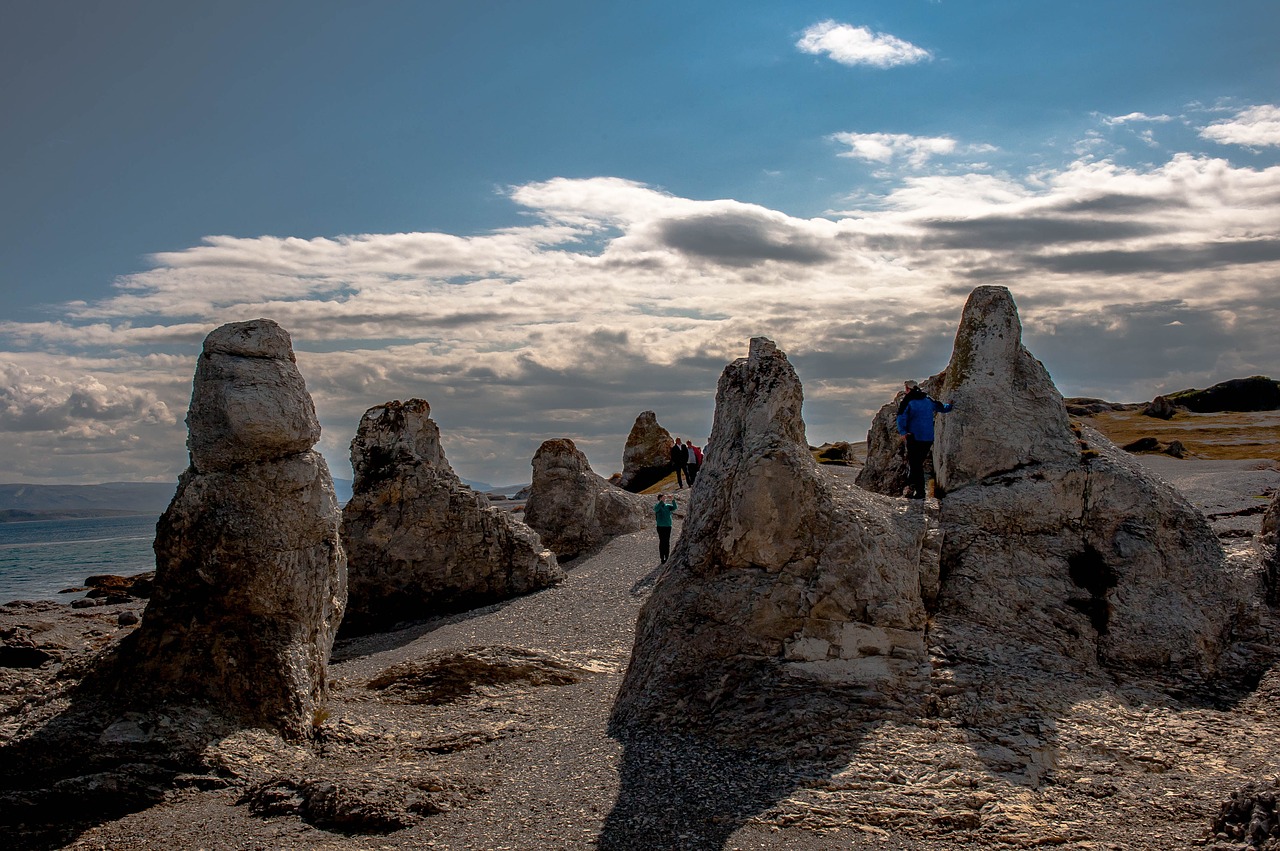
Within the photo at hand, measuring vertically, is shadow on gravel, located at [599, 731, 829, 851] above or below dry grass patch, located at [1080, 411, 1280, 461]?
below

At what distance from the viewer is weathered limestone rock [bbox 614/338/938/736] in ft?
36.5

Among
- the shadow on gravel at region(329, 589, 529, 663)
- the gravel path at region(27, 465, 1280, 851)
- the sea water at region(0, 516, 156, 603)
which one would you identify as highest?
the gravel path at region(27, 465, 1280, 851)

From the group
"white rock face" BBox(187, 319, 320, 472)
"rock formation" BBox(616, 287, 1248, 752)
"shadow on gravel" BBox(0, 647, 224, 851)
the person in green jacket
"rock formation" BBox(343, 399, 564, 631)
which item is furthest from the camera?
the person in green jacket

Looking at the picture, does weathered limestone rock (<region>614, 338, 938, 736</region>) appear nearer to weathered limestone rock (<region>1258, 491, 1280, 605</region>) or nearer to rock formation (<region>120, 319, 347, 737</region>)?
rock formation (<region>120, 319, 347, 737</region>)

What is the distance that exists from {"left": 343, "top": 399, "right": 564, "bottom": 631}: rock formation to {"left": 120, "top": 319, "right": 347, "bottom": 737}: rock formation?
10.7m

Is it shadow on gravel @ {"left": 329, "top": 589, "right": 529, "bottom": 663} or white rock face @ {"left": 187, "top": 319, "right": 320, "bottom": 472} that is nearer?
white rock face @ {"left": 187, "top": 319, "right": 320, "bottom": 472}

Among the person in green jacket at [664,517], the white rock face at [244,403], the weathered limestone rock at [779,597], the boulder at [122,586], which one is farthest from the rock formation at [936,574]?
the boulder at [122,586]

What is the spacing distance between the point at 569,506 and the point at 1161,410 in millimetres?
75886

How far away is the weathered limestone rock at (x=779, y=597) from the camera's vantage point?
1113 cm

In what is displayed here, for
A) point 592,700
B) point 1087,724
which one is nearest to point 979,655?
point 1087,724

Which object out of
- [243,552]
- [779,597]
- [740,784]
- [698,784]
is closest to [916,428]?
[779,597]

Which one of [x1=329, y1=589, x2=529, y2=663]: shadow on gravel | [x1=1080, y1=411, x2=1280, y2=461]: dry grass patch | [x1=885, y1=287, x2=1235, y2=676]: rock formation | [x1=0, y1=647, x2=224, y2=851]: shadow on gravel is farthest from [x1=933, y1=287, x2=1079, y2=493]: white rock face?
[x1=1080, y1=411, x2=1280, y2=461]: dry grass patch

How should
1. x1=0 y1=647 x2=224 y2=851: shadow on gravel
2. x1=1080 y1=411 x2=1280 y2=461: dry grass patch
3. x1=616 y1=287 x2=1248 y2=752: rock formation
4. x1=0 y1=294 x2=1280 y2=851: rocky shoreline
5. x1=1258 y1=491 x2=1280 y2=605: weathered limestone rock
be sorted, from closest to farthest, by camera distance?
x1=0 y1=294 x2=1280 y2=851: rocky shoreline < x1=0 y1=647 x2=224 y2=851: shadow on gravel < x1=616 y1=287 x2=1248 y2=752: rock formation < x1=1258 y1=491 x2=1280 y2=605: weathered limestone rock < x1=1080 y1=411 x2=1280 y2=461: dry grass patch

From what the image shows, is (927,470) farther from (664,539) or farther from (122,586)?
(122,586)
